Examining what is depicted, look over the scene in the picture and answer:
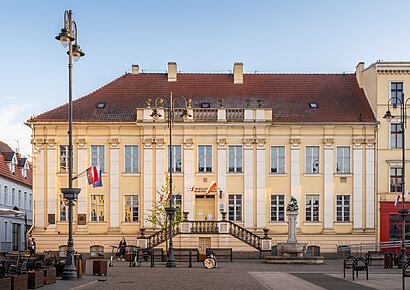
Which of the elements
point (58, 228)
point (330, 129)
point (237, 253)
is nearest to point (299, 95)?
point (330, 129)

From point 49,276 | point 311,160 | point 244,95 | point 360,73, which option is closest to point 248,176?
point 311,160

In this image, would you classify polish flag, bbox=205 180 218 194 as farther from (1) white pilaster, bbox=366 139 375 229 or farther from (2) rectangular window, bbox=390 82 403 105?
(2) rectangular window, bbox=390 82 403 105

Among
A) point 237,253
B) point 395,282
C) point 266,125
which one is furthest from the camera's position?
point 266,125

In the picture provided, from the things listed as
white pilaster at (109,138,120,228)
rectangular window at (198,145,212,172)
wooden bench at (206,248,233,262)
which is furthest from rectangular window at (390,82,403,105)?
white pilaster at (109,138,120,228)

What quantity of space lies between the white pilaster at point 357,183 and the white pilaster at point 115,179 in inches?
654

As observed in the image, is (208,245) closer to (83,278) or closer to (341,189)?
(341,189)

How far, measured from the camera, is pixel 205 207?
5744cm

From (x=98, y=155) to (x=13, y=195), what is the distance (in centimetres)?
1617

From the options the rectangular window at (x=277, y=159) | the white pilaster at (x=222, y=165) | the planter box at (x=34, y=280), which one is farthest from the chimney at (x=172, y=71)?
the planter box at (x=34, y=280)

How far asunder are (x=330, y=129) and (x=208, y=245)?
12.0 meters

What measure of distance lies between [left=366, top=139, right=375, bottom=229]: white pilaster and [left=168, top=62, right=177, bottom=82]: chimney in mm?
15167

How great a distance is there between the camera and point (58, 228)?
186 ft

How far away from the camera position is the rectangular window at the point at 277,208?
187ft

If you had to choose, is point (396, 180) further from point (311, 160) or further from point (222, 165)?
point (222, 165)
